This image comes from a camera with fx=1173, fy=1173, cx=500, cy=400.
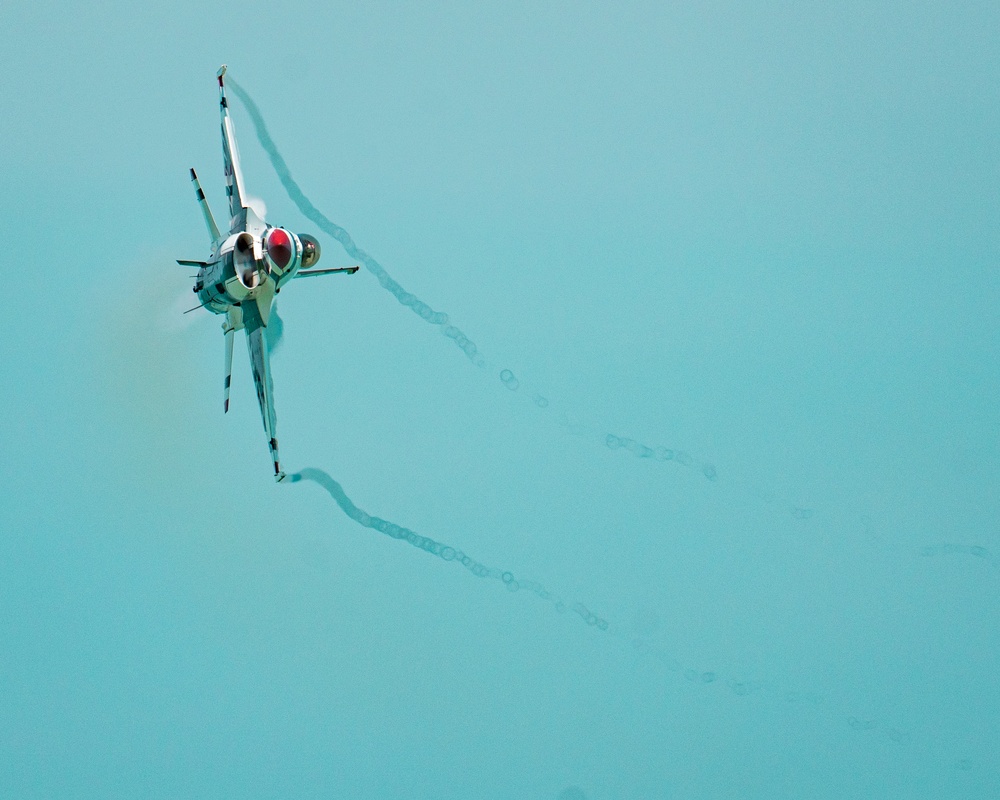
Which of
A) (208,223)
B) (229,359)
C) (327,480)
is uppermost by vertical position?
(208,223)

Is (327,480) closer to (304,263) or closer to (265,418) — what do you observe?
(265,418)

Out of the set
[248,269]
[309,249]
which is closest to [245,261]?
[248,269]

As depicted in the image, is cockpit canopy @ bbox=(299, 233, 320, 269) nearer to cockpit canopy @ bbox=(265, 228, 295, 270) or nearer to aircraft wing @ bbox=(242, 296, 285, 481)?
cockpit canopy @ bbox=(265, 228, 295, 270)

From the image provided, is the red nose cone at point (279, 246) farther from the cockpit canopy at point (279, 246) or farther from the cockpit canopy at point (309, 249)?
the cockpit canopy at point (309, 249)

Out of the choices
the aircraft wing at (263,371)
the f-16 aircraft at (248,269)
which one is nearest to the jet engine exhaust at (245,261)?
the f-16 aircraft at (248,269)

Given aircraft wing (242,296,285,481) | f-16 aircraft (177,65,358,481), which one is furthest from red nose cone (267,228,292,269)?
aircraft wing (242,296,285,481)

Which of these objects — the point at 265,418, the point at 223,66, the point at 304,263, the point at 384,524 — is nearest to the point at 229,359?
the point at 265,418

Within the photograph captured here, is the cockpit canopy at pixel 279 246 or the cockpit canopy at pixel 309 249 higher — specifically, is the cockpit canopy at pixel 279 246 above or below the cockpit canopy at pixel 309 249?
below

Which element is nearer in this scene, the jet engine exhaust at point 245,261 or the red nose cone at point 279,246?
the red nose cone at point 279,246
